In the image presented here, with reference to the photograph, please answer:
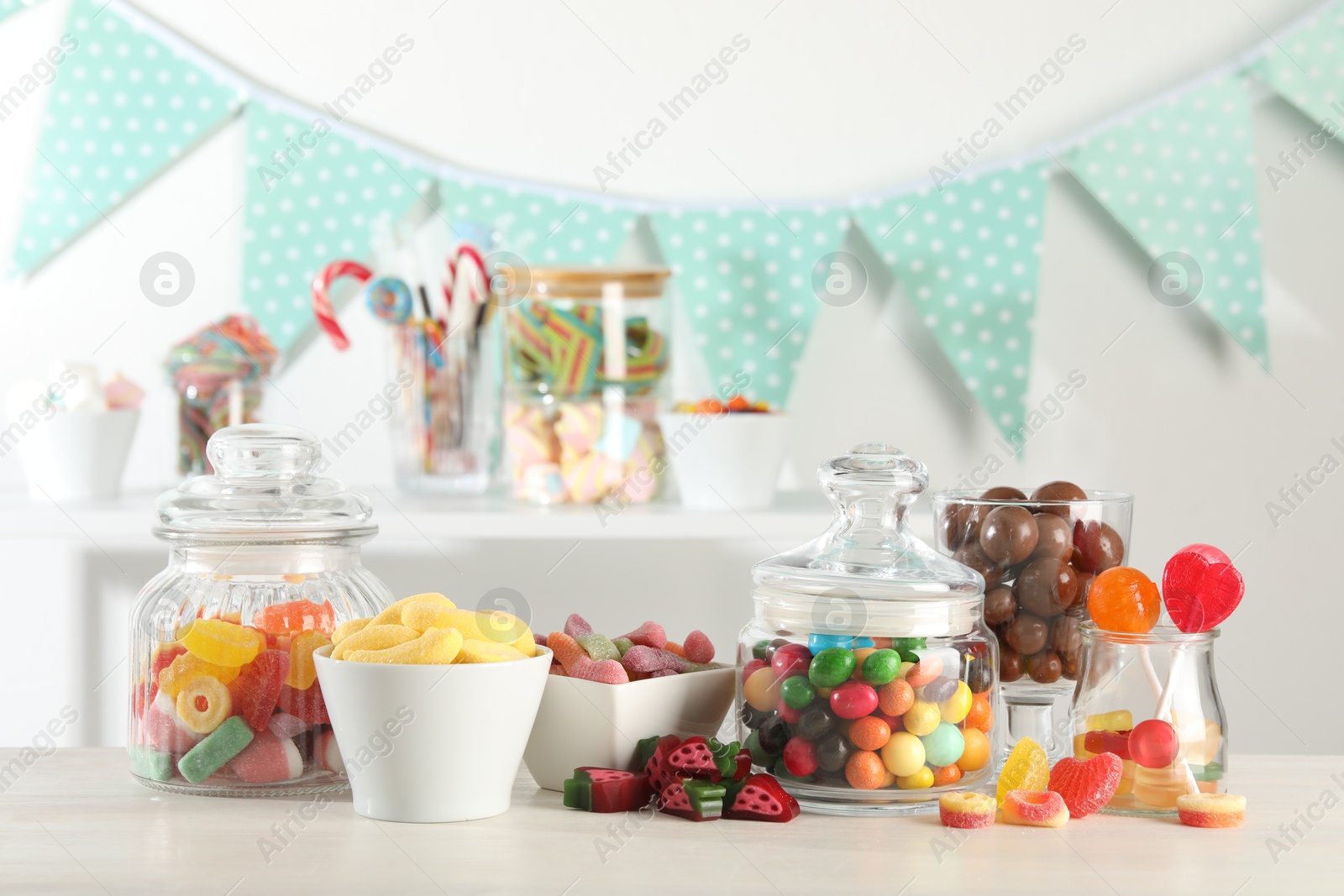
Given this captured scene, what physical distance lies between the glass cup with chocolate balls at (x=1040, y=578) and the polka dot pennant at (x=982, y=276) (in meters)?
0.98

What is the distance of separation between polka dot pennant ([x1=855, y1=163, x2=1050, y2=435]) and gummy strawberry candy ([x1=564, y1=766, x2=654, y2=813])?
1156mm

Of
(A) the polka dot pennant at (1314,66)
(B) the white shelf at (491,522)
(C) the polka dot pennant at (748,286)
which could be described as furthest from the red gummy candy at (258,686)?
(A) the polka dot pennant at (1314,66)

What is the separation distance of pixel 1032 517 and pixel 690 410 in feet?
2.67

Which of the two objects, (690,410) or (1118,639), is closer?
(1118,639)

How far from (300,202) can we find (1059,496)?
1295mm

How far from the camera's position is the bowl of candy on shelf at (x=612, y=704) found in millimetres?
645

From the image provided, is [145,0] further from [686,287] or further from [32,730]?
[32,730]

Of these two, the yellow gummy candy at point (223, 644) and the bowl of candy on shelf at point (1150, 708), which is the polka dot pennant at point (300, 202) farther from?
the bowl of candy on shelf at point (1150, 708)

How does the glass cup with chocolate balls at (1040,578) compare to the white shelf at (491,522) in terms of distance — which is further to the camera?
the white shelf at (491,522)

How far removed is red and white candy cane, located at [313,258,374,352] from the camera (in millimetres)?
1598

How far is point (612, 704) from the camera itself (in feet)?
2.10

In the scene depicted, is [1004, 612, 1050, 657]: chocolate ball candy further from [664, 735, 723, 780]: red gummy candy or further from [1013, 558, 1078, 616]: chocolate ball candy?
[664, 735, 723, 780]: red gummy candy

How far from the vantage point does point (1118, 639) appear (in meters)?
0.62

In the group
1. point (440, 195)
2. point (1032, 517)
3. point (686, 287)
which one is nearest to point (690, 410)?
point (686, 287)
